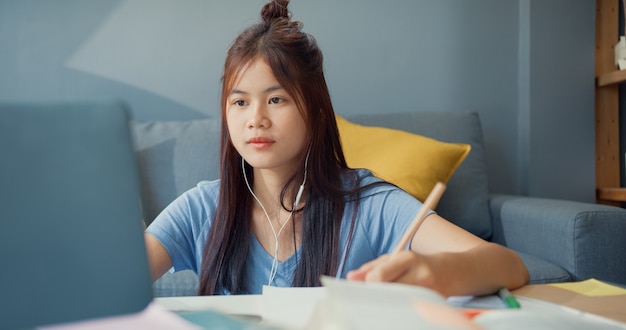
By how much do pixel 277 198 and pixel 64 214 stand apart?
2.54 ft

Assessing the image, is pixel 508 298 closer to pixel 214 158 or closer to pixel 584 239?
pixel 584 239

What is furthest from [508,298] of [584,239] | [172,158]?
[172,158]

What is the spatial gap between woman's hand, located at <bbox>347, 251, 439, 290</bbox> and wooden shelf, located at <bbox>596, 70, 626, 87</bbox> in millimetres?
1917

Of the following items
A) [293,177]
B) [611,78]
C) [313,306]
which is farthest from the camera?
[611,78]

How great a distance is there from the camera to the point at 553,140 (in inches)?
100

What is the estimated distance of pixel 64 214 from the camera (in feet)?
1.69

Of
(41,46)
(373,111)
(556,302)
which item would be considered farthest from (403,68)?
(556,302)

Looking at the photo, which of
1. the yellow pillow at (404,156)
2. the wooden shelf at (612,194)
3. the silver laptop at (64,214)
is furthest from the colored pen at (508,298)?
the wooden shelf at (612,194)

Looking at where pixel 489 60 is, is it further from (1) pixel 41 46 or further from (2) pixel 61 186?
(2) pixel 61 186

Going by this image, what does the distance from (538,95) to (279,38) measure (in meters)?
1.55

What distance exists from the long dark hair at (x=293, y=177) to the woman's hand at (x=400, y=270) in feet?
1.39

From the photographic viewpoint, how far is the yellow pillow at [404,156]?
2004 millimetres

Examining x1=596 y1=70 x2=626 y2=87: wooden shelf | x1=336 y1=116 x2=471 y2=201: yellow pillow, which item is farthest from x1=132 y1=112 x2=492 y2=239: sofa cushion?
x1=596 y1=70 x2=626 y2=87: wooden shelf

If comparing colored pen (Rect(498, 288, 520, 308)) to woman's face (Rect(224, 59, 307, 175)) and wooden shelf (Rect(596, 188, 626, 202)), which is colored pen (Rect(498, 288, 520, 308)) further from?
wooden shelf (Rect(596, 188, 626, 202))
